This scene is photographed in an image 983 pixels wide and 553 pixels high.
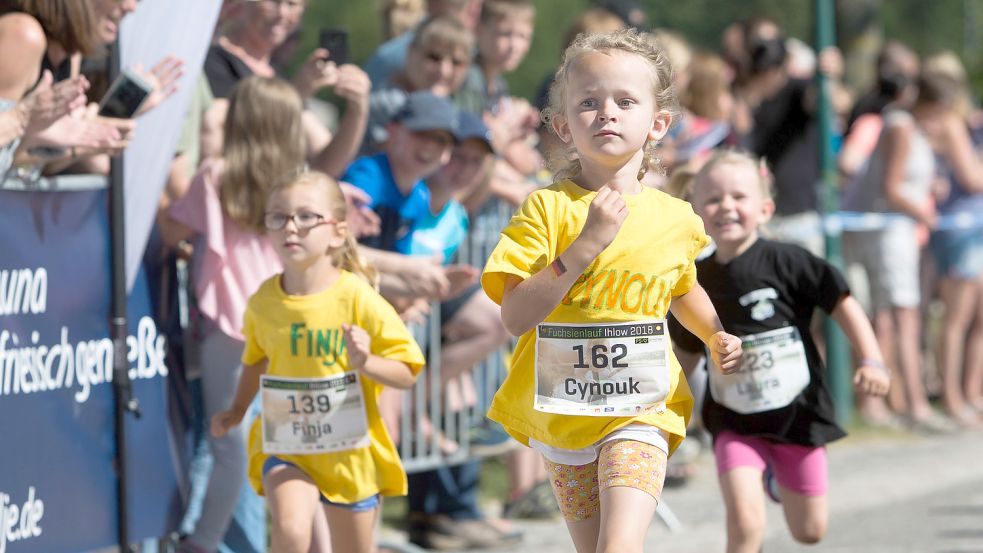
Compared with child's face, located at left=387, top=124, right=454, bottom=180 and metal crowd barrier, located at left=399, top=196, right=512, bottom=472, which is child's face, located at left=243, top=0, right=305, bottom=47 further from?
metal crowd barrier, located at left=399, top=196, right=512, bottom=472

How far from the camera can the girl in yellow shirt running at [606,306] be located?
4.02m

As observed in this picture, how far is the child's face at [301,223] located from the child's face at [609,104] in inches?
46.7

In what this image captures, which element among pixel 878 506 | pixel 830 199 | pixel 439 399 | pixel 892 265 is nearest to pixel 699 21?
pixel 892 265

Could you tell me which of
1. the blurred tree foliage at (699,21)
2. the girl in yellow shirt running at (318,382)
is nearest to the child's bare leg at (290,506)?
the girl in yellow shirt running at (318,382)

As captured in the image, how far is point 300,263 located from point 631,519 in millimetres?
1577

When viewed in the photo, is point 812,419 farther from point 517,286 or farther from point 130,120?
point 130,120

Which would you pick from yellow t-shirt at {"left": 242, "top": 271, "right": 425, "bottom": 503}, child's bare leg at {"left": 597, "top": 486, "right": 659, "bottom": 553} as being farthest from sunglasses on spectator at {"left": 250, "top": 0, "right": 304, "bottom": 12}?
child's bare leg at {"left": 597, "top": 486, "right": 659, "bottom": 553}

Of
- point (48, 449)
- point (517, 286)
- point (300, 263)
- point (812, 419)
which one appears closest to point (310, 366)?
point (300, 263)

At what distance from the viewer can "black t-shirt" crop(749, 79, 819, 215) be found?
10008mm

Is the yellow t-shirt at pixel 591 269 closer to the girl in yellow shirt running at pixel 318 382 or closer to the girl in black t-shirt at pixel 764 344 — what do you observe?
the girl in yellow shirt running at pixel 318 382

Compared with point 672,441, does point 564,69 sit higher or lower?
higher

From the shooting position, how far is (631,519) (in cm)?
396

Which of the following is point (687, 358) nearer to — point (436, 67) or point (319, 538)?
point (319, 538)

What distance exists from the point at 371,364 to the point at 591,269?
1054 millimetres
